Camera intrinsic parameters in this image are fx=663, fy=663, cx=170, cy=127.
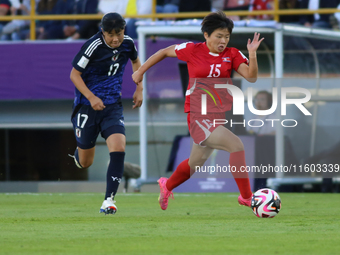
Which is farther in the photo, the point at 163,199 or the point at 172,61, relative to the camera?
the point at 172,61

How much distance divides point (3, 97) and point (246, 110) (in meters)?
4.57

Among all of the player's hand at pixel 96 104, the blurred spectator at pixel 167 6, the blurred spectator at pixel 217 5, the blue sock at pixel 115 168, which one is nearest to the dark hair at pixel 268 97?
the blurred spectator at pixel 217 5

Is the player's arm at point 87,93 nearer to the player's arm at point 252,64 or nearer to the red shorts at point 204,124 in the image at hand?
the red shorts at point 204,124

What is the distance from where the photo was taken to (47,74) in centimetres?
1213

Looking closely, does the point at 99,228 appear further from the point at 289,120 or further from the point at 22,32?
the point at 22,32

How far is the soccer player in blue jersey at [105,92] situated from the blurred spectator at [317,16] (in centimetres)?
625

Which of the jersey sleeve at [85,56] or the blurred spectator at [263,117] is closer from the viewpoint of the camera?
the jersey sleeve at [85,56]

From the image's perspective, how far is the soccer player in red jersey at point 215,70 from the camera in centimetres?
584

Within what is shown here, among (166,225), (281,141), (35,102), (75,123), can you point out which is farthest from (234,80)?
(166,225)

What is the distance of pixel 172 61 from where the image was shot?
39.1 feet

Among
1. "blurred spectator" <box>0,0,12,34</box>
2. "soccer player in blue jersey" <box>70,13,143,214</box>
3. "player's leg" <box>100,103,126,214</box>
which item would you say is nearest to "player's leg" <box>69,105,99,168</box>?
"soccer player in blue jersey" <box>70,13,143,214</box>

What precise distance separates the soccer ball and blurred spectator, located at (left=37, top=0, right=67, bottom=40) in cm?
814

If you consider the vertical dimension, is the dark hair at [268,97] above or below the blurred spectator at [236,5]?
below

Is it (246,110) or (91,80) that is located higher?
(91,80)
